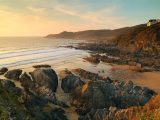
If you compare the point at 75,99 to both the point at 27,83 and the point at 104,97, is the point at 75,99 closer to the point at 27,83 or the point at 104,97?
the point at 104,97

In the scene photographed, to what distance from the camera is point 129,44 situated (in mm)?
113625

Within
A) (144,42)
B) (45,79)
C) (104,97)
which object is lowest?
(144,42)

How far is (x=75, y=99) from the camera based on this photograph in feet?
99.6

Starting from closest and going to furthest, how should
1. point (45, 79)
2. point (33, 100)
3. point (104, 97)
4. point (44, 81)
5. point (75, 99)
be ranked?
point (33, 100), point (104, 97), point (75, 99), point (44, 81), point (45, 79)

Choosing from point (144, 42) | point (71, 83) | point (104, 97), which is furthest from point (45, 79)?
point (144, 42)

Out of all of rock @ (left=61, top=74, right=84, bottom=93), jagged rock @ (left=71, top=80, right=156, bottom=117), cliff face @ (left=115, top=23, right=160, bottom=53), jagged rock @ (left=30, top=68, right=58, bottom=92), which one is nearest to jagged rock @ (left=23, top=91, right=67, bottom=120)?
jagged rock @ (left=71, top=80, right=156, bottom=117)

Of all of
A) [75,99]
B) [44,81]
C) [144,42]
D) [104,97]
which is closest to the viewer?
→ [104,97]

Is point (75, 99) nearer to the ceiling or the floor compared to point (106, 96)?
nearer to the floor

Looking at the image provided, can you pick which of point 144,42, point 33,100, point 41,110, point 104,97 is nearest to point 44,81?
point 33,100

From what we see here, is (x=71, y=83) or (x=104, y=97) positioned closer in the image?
(x=104, y=97)

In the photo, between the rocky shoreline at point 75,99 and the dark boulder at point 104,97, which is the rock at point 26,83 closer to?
the rocky shoreline at point 75,99

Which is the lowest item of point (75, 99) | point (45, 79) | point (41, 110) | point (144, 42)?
point (144, 42)

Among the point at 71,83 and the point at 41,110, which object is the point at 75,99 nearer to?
the point at 71,83

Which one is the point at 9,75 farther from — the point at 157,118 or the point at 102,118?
the point at 157,118
